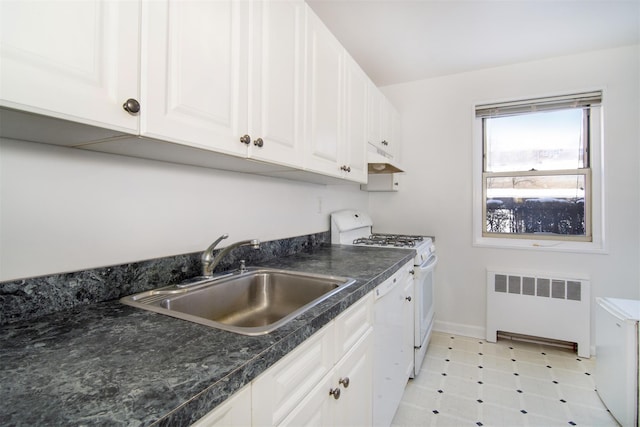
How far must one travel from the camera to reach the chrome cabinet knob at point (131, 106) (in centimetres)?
70

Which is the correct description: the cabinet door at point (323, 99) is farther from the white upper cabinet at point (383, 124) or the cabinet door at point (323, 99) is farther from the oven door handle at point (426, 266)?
the oven door handle at point (426, 266)

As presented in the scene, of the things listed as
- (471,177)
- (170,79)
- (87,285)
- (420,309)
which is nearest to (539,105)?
(471,177)

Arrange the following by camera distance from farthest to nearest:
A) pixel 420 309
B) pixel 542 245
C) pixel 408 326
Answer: pixel 542 245 → pixel 420 309 → pixel 408 326

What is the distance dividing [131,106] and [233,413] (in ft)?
2.35

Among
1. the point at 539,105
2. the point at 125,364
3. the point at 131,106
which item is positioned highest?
the point at 539,105

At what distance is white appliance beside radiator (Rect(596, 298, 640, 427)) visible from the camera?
1.59m

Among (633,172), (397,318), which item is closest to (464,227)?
(633,172)

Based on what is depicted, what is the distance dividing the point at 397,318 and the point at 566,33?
2434 mm

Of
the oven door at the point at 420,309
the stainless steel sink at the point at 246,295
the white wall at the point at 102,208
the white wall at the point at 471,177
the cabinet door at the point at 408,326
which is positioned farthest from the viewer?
the white wall at the point at 471,177

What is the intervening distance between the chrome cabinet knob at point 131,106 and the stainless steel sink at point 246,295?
594 millimetres

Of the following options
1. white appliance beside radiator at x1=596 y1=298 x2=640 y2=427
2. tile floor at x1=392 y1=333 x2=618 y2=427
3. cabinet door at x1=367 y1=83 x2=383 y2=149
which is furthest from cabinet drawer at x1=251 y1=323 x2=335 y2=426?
white appliance beside radiator at x1=596 y1=298 x2=640 y2=427

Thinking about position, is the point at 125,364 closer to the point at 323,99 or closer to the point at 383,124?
the point at 323,99

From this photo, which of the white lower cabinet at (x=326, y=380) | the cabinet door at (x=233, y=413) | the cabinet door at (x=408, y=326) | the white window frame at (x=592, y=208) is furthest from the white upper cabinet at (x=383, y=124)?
the cabinet door at (x=233, y=413)

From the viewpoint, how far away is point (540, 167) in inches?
109
